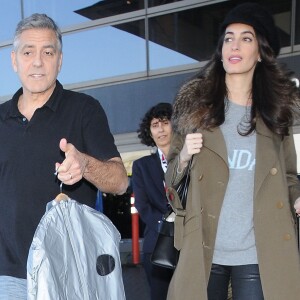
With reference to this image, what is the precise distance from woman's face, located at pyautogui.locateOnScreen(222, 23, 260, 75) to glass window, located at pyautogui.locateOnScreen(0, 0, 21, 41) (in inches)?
323

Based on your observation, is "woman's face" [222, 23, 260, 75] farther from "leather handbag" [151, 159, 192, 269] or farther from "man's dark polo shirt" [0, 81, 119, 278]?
"man's dark polo shirt" [0, 81, 119, 278]

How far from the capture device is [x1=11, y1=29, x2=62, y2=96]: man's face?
2627mm

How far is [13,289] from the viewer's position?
246 centimetres

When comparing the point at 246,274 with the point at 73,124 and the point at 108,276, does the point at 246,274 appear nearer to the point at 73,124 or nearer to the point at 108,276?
the point at 108,276

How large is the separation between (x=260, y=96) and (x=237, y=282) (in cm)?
94

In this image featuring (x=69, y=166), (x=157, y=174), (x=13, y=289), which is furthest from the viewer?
(x=157, y=174)

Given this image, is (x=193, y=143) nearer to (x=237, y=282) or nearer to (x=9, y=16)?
(x=237, y=282)

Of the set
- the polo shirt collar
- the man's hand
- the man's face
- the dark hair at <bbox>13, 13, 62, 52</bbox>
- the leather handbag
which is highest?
the dark hair at <bbox>13, 13, 62, 52</bbox>

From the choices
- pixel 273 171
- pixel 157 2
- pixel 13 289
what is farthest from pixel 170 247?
pixel 157 2

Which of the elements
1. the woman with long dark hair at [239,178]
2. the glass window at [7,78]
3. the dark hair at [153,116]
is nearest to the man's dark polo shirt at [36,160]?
the woman with long dark hair at [239,178]

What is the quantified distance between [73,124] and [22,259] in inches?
25.2

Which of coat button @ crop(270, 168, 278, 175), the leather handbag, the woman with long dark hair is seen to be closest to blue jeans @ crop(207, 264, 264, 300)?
the woman with long dark hair

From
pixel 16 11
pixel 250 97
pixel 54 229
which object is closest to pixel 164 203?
pixel 250 97

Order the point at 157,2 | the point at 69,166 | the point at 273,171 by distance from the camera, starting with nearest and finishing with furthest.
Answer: the point at 69,166
the point at 273,171
the point at 157,2
